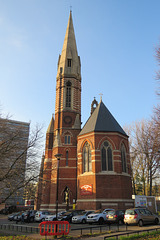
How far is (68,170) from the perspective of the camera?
32.9m

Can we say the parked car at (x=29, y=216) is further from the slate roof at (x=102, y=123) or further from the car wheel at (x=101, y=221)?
the slate roof at (x=102, y=123)

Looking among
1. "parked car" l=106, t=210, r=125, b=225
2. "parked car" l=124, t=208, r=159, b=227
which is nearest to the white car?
"parked car" l=106, t=210, r=125, b=225

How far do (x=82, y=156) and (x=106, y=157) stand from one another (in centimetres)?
371

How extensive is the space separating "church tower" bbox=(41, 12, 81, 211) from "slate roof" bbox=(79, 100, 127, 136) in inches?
175

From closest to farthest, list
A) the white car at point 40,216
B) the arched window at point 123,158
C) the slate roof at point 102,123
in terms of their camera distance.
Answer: the white car at point 40,216 → the arched window at point 123,158 → the slate roof at point 102,123

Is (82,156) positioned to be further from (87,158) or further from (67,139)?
(67,139)

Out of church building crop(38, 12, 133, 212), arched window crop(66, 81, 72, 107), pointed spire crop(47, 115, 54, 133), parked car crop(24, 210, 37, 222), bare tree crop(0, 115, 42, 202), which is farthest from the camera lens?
arched window crop(66, 81, 72, 107)

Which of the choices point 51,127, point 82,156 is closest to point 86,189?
point 82,156

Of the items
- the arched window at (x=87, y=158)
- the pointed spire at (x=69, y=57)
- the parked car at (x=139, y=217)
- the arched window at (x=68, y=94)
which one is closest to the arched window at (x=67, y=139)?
the arched window at (x=87, y=158)

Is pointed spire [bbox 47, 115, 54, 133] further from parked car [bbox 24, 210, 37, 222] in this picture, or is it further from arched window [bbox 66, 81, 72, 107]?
parked car [bbox 24, 210, 37, 222]

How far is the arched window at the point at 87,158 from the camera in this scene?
29308mm

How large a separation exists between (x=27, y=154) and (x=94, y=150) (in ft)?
49.2

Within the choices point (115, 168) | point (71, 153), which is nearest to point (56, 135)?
point (71, 153)

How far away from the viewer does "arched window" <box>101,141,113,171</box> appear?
93.1 ft
